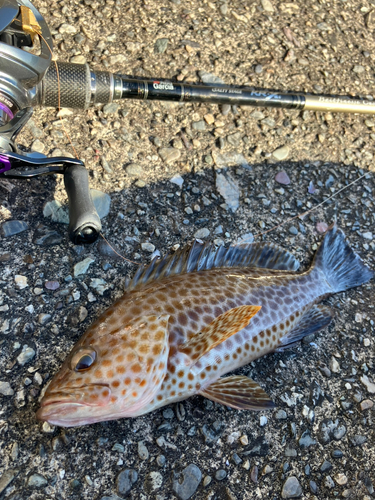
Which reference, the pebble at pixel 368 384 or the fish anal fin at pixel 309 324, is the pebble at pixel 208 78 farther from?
the pebble at pixel 368 384

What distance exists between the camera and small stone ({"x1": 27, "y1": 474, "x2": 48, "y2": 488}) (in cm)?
235

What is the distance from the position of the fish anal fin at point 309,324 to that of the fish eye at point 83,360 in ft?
4.39

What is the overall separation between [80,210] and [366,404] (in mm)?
2451

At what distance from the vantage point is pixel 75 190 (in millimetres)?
2912

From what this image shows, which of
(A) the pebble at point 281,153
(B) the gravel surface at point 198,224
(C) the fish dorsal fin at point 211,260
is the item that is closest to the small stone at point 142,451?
(B) the gravel surface at point 198,224

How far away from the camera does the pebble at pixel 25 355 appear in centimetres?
265

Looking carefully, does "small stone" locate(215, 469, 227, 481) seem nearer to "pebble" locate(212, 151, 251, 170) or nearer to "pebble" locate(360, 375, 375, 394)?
"pebble" locate(360, 375, 375, 394)

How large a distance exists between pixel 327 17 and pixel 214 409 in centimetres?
480

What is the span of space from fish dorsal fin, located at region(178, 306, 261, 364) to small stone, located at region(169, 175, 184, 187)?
58.9 inches

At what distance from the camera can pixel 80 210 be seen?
284cm

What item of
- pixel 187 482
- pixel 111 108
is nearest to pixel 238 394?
pixel 187 482

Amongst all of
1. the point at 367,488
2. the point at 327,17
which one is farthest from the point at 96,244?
the point at 327,17

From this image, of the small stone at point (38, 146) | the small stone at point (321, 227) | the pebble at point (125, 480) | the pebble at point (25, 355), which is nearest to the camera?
the pebble at point (125, 480)

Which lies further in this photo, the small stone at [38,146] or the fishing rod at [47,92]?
the small stone at [38,146]
